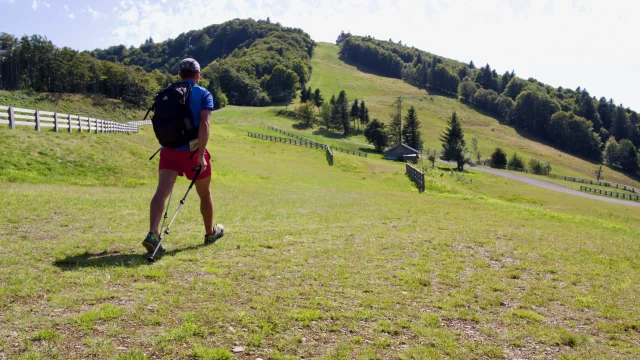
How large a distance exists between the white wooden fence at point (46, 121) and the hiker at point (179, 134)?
16.8 m

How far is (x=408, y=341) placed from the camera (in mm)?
4270

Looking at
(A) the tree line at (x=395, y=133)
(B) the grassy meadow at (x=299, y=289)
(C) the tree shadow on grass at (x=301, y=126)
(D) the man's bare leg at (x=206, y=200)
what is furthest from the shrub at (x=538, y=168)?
(D) the man's bare leg at (x=206, y=200)

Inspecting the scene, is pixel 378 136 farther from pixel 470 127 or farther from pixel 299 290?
pixel 299 290

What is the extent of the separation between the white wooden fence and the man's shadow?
1663 cm

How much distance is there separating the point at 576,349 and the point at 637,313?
2.00 metres

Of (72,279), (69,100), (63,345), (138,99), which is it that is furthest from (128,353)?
Result: (138,99)

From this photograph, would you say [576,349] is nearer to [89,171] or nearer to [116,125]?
[89,171]

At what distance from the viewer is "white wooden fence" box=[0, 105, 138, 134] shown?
61.9 ft

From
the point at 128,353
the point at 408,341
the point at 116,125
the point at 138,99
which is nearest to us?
the point at 128,353

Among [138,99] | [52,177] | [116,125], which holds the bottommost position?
[52,177]

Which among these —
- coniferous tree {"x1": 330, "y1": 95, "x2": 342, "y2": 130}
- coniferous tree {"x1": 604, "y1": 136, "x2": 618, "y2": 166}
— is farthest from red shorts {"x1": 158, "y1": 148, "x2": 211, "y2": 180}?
coniferous tree {"x1": 604, "y1": 136, "x2": 618, "y2": 166}

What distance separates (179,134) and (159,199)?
1.15 metres

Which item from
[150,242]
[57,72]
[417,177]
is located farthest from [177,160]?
[57,72]

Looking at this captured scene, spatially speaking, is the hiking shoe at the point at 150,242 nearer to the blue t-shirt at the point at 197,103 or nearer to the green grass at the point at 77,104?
the blue t-shirt at the point at 197,103
